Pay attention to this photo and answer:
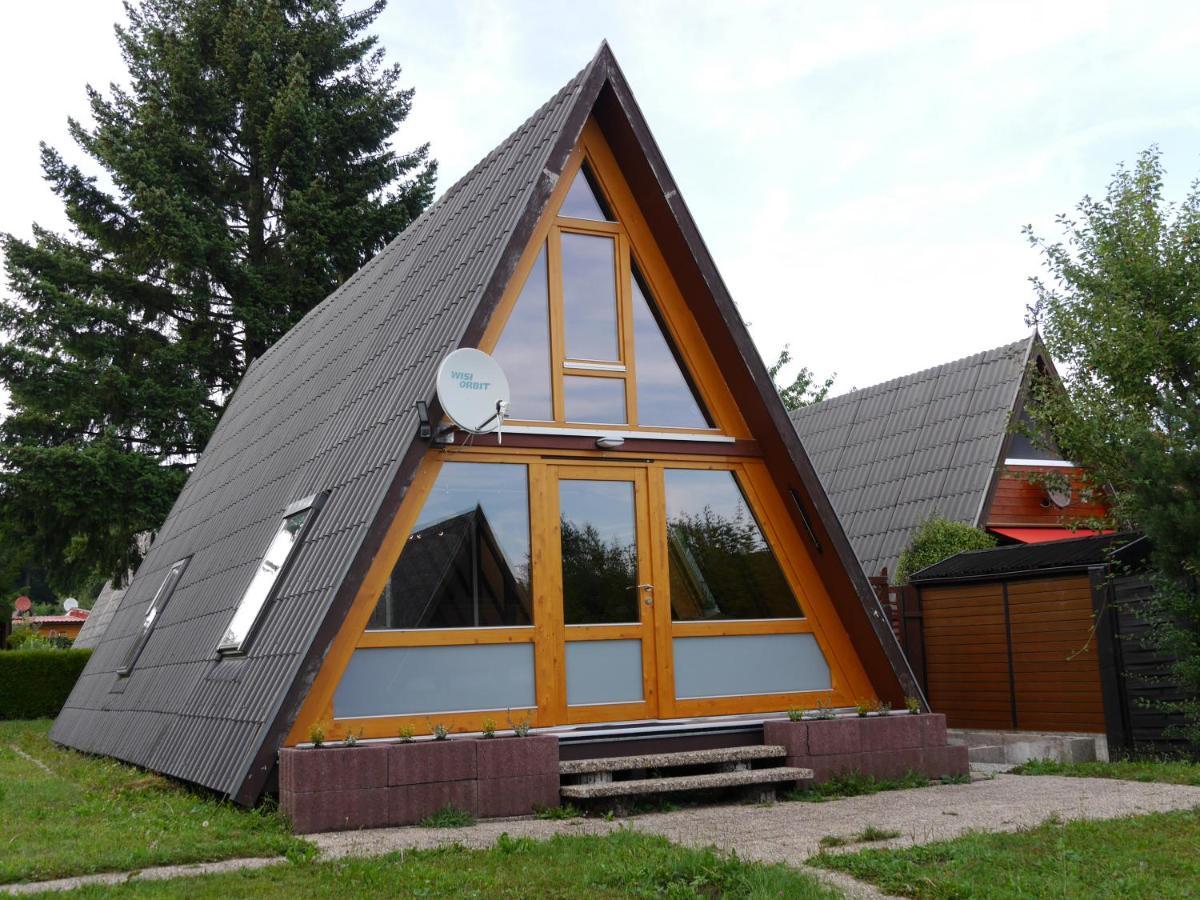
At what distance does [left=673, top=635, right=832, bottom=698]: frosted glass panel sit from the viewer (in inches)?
394

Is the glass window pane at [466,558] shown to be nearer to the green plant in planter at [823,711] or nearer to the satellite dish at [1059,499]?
the green plant in planter at [823,711]

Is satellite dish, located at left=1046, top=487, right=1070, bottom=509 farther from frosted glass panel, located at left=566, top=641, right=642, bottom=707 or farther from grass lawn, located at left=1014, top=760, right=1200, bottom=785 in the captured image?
frosted glass panel, located at left=566, top=641, right=642, bottom=707

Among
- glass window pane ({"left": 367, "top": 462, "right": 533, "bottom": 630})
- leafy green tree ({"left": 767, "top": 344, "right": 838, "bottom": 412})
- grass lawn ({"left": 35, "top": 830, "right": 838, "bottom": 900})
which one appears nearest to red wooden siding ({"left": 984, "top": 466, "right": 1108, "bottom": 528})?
glass window pane ({"left": 367, "top": 462, "right": 533, "bottom": 630})

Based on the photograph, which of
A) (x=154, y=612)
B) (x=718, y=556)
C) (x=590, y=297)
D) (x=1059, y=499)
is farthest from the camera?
(x=1059, y=499)

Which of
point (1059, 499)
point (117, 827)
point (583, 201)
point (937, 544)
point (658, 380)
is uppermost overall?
point (583, 201)

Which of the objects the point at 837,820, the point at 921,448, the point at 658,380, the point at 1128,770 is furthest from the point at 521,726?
the point at 921,448

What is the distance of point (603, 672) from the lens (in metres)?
9.66

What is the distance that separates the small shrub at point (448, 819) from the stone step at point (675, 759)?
33.8 inches

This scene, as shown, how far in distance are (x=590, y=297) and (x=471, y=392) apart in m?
1.92

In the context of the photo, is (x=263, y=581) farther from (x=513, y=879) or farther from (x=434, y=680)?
(x=513, y=879)

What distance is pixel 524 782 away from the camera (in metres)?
8.23

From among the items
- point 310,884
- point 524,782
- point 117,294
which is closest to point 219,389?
point 117,294

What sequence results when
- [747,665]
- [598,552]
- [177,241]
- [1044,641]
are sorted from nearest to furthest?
[598,552]
[747,665]
[1044,641]
[177,241]

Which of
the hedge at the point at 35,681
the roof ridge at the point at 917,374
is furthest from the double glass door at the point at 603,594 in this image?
the hedge at the point at 35,681
